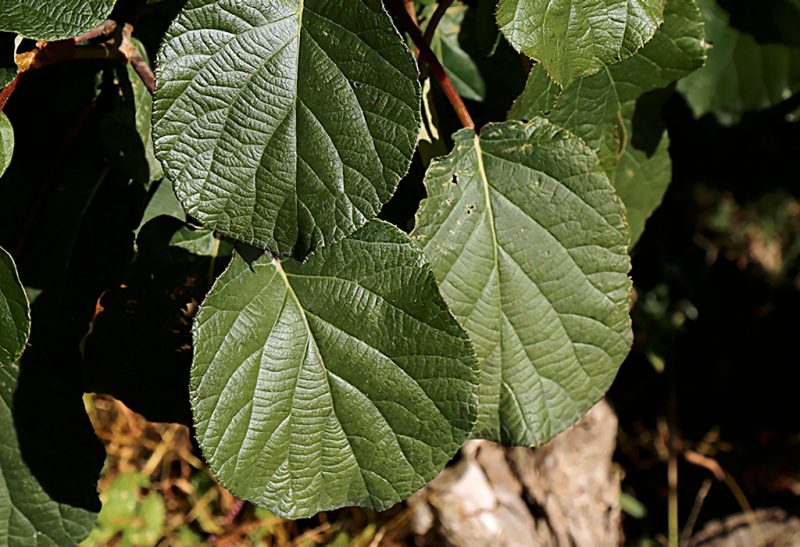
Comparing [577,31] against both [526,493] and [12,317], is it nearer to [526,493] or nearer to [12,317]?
[12,317]

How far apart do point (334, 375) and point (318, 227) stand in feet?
0.81

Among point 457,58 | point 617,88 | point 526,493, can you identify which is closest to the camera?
point 617,88

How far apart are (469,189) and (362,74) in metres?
0.28

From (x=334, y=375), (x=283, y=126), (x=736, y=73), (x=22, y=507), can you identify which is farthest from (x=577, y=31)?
(x=22, y=507)

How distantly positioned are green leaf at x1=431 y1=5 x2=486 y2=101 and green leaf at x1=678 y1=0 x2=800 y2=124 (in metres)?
0.45

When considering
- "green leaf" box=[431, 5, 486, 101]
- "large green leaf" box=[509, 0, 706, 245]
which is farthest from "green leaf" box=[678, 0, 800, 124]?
"green leaf" box=[431, 5, 486, 101]

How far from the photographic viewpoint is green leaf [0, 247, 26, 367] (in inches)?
37.4

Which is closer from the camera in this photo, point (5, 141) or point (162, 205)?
point (5, 141)

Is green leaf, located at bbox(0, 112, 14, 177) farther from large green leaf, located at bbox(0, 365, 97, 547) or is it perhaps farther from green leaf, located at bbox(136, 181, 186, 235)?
large green leaf, located at bbox(0, 365, 97, 547)

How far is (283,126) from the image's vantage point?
2.91 ft

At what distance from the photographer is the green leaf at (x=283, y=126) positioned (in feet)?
2.87

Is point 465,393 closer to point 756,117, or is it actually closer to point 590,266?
point 590,266

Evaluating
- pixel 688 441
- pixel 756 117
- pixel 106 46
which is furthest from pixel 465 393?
pixel 688 441

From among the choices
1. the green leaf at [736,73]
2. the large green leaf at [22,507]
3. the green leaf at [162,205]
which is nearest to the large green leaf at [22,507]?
the large green leaf at [22,507]
